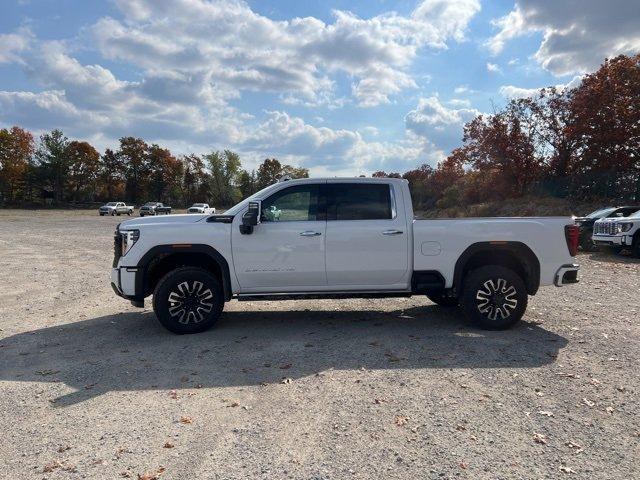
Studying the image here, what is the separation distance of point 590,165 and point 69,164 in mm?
72404

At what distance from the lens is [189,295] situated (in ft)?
21.0

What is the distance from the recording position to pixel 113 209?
184 ft

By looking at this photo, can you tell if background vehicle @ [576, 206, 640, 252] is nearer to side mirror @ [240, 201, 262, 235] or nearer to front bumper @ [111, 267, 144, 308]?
side mirror @ [240, 201, 262, 235]

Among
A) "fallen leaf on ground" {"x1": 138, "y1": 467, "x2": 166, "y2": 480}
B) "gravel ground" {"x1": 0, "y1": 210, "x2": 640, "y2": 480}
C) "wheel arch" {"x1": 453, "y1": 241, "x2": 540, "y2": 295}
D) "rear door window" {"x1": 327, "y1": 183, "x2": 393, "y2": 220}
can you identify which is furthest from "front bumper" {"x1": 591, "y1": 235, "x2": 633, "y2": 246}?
"fallen leaf on ground" {"x1": 138, "y1": 467, "x2": 166, "y2": 480}

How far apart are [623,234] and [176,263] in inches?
539

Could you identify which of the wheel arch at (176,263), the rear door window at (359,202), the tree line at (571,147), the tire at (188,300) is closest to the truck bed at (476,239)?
the rear door window at (359,202)

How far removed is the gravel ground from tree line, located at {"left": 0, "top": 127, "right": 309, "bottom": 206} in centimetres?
6636

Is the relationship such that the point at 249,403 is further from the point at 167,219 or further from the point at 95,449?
the point at 167,219

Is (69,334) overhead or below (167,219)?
below

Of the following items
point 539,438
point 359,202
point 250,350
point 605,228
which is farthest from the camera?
point 605,228

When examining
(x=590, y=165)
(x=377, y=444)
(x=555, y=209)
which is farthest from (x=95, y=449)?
(x=590, y=165)

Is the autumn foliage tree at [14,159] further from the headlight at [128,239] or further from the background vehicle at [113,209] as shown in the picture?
the headlight at [128,239]

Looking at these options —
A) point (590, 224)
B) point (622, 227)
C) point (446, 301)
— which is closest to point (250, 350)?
point (446, 301)

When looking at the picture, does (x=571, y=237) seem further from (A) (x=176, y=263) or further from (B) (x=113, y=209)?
(B) (x=113, y=209)
